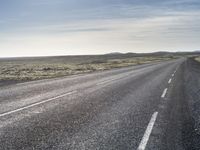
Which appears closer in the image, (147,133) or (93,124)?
(147,133)

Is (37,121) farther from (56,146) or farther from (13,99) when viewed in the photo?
(13,99)

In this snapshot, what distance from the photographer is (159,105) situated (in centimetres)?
1085

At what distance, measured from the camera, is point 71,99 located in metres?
12.4

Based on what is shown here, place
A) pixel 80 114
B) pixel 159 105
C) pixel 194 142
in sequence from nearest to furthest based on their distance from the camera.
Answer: pixel 194 142
pixel 80 114
pixel 159 105

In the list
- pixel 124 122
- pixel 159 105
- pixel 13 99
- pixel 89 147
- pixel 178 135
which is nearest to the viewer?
pixel 89 147

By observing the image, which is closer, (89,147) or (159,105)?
(89,147)

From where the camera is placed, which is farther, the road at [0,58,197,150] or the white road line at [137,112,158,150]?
the road at [0,58,197,150]

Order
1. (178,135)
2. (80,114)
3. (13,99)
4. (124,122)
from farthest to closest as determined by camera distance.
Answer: (13,99) < (80,114) < (124,122) < (178,135)

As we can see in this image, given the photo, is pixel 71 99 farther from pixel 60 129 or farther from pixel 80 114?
pixel 60 129

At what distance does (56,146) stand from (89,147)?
2.08ft

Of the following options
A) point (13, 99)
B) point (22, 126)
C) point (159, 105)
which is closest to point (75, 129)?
point (22, 126)

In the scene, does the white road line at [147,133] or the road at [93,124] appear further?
the road at [93,124]

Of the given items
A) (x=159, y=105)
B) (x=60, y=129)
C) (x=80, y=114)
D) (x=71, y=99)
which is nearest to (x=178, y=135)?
(x=60, y=129)

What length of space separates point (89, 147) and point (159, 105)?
223 inches
